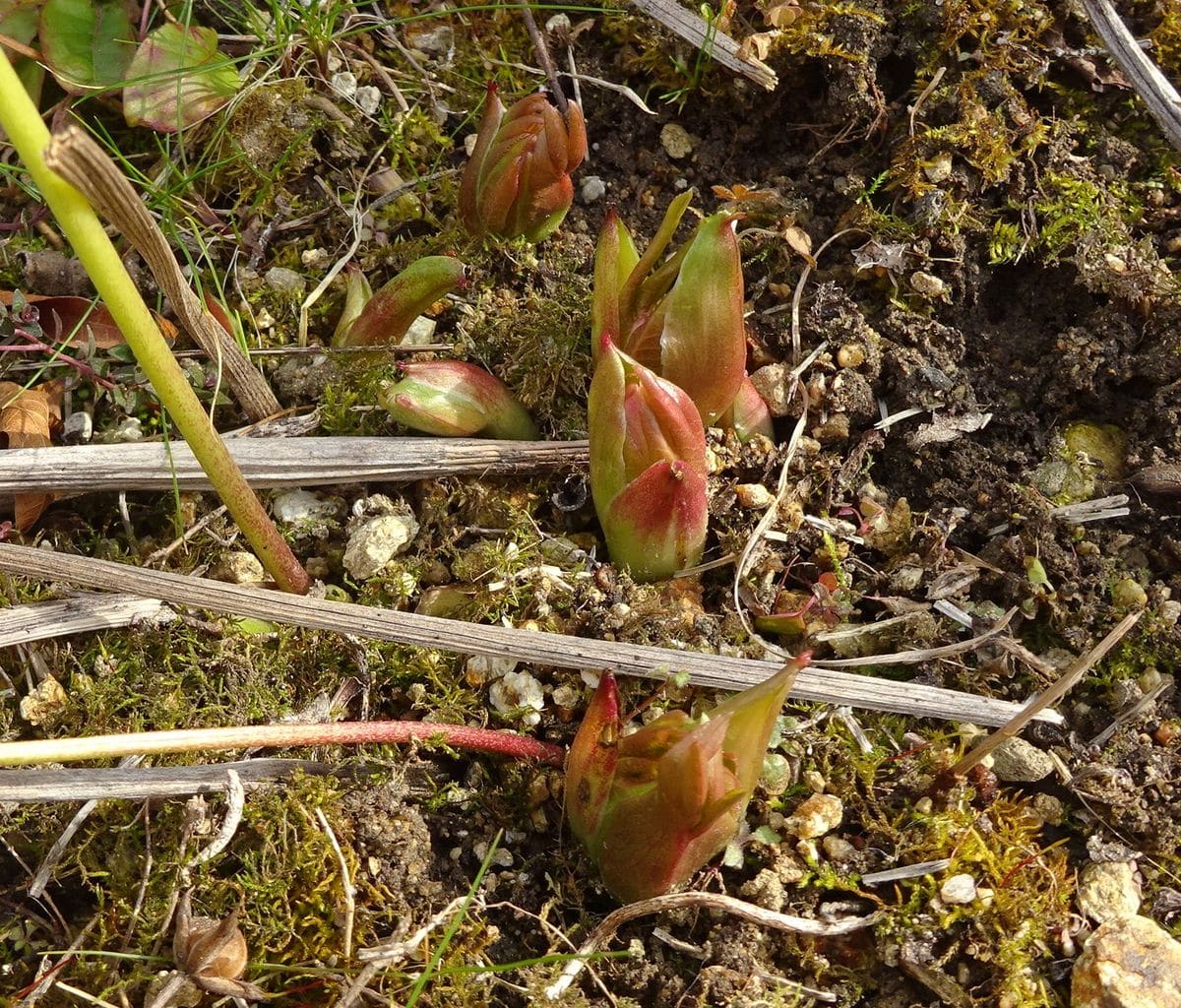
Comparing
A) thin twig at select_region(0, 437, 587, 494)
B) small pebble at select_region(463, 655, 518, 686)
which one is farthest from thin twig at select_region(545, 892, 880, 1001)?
thin twig at select_region(0, 437, 587, 494)

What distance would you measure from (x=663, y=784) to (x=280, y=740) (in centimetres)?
62

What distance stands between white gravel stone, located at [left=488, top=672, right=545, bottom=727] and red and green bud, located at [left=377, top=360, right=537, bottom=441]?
A: 0.52m

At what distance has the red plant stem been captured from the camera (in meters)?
1.48

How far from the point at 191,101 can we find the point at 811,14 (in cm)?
136

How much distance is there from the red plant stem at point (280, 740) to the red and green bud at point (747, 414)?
74 cm

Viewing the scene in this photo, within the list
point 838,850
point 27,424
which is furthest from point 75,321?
point 838,850

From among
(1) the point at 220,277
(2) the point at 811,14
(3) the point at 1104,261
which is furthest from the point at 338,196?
(3) the point at 1104,261

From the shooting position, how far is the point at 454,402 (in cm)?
199

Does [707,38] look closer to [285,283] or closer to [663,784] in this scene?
[285,283]

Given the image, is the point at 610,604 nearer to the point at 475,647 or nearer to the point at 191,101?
the point at 475,647

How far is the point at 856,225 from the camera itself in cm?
216

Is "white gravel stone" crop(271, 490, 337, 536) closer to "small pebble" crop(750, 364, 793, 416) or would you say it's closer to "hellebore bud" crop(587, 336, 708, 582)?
"hellebore bud" crop(587, 336, 708, 582)

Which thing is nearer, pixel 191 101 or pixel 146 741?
pixel 146 741

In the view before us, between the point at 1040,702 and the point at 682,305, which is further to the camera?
the point at 682,305
